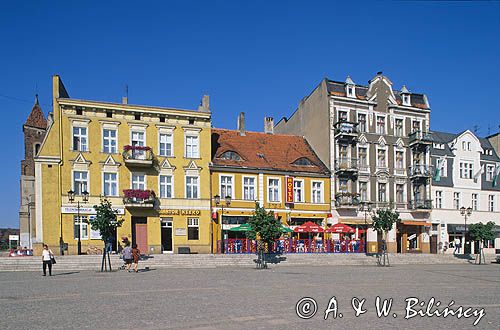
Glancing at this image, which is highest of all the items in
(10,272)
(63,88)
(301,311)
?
(63,88)

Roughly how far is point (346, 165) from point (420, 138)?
8149mm

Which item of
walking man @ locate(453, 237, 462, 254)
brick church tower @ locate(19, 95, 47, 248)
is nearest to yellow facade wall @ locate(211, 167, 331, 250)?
walking man @ locate(453, 237, 462, 254)

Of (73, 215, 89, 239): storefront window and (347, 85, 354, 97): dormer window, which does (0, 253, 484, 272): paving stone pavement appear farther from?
(347, 85, 354, 97): dormer window

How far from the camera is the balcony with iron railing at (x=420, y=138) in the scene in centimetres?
4261

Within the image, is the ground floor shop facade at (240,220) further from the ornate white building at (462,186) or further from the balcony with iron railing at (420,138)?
the ornate white building at (462,186)

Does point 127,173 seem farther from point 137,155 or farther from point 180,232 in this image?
point 180,232

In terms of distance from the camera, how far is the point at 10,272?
24.2 metres

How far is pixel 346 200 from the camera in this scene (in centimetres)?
4006

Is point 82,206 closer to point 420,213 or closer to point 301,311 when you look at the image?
point 301,311

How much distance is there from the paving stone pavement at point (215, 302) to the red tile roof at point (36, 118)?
4589 centimetres

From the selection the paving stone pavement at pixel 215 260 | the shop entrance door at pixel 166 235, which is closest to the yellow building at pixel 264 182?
the shop entrance door at pixel 166 235

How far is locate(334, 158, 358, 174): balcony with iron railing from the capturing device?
40094 mm

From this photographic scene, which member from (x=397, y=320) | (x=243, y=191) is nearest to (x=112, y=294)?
(x=397, y=320)

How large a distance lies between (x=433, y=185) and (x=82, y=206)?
32.1 meters
